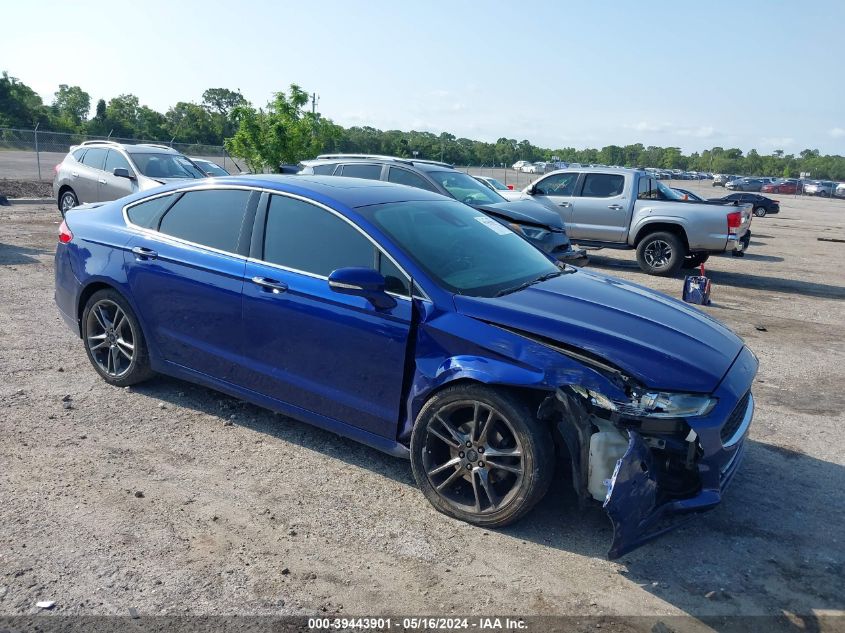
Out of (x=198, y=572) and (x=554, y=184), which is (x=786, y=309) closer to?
(x=554, y=184)

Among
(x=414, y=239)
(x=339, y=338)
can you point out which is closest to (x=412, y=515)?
(x=339, y=338)

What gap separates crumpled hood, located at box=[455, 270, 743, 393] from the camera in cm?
362

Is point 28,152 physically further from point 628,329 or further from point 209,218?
point 628,329

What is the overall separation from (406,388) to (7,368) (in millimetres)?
3829

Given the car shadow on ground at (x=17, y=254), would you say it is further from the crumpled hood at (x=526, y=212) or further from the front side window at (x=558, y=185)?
the front side window at (x=558, y=185)

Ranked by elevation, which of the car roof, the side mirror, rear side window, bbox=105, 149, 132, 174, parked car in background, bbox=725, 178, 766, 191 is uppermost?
parked car in background, bbox=725, 178, 766, 191

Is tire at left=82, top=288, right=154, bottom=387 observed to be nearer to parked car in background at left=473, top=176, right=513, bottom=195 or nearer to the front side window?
parked car in background at left=473, top=176, right=513, bottom=195

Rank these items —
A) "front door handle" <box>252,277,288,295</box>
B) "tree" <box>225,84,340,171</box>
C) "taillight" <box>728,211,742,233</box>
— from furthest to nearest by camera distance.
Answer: "tree" <box>225,84,340,171</box> → "taillight" <box>728,211,742,233</box> → "front door handle" <box>252,277,288,295</box>

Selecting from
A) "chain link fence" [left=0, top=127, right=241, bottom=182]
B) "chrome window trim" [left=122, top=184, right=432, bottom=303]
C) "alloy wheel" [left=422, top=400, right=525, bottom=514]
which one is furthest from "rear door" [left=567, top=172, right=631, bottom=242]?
"chain link fence" [left=0, top=127, right=241, bottom=182]

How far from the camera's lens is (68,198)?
15344mm

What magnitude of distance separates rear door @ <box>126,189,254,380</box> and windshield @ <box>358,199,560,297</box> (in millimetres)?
999

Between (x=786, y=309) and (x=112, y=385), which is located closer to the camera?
(x=112, y=385)

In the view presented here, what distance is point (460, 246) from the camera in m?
4.61

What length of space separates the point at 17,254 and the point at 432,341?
960cm
